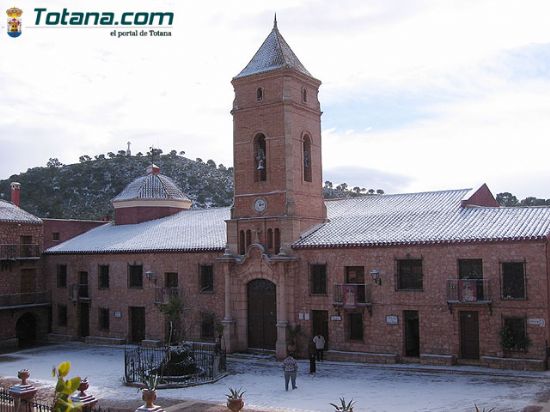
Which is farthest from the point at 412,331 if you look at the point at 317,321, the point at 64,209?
the point at 64,209

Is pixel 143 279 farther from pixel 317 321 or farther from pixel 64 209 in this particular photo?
pixel 64 209

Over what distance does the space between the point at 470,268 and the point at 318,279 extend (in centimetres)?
748

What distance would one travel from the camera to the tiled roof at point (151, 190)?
43.9 metres

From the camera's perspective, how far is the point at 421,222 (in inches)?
1171

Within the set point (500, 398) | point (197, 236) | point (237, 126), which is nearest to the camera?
point (500, 398)

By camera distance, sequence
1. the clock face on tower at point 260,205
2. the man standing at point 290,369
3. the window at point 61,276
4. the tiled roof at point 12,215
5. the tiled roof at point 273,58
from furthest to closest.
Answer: the window at point 61,276
the tiled roof at point 12,215
the tiled roof at point 273,58
the clock face on tower at point 260,205
the man standing at point 290,369

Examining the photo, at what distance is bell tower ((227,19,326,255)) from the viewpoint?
31469 mm

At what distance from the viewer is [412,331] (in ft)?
92.3

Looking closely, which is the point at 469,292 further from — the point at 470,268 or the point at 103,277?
the point at 103,277

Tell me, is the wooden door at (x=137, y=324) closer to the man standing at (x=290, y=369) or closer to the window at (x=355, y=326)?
the window at (x=355, y=326)

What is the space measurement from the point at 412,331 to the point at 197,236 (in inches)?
569

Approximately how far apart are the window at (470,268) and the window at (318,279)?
21.6ft

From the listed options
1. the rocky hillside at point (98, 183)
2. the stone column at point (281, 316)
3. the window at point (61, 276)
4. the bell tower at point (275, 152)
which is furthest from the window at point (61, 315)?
the rocky hillside at point (98, 183)

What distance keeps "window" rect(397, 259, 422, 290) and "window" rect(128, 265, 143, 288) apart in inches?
646
